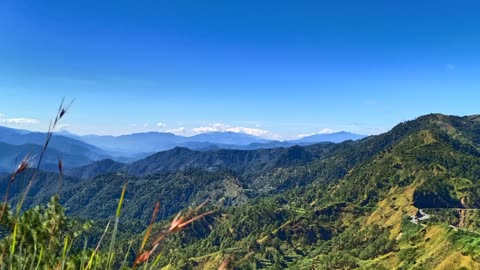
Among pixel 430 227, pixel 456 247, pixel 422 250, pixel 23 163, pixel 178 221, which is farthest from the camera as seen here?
pixel 430 227

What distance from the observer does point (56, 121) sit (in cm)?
496

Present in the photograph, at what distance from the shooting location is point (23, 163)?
468 cm

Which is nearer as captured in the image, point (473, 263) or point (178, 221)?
point (178, 221)

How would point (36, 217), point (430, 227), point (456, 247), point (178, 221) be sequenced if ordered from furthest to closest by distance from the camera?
point (430, 227)
point (456, 247)
point (36, 217)
point (178, 221)

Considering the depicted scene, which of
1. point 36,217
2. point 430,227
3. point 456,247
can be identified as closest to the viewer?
point 36,217

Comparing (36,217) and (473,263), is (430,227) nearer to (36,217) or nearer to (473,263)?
(473,263)

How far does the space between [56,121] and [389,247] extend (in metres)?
197

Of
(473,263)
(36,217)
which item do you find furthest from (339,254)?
(36,217)

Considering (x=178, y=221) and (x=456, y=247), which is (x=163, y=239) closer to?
(x=178, y=221)

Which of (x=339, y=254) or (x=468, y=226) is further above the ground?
(x=468, y=226)

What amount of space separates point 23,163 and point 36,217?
99.0 feet

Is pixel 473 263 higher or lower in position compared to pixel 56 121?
lower

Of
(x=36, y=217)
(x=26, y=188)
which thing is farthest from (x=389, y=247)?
(x=26, y=188)

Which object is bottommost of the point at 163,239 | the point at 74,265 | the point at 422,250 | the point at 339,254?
the point at 339,254
